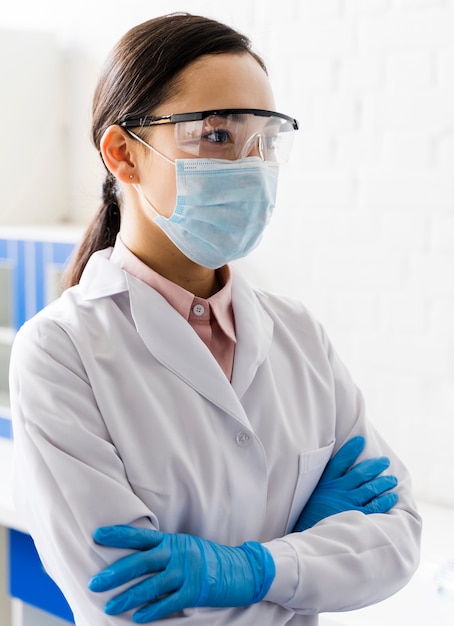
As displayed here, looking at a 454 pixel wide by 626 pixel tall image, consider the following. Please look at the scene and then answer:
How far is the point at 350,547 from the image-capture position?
117 cm

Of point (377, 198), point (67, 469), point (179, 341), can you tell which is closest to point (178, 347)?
point (179, 341)

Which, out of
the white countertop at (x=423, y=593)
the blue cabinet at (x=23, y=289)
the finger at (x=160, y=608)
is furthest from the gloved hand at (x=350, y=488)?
the blue cabinet at (x=23, y=289)

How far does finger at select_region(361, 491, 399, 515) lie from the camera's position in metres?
1.24

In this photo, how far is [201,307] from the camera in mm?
1239

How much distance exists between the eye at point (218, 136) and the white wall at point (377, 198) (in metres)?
1.06

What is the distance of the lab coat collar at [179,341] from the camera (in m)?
1.16

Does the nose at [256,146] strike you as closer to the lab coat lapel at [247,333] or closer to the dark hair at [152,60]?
the dark hair at [152,60]

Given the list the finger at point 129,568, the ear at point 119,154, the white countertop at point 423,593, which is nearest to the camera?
the finger at point 129,568

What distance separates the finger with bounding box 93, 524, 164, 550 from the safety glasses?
1.65 ft

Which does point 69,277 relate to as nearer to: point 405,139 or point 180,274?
point 180,274

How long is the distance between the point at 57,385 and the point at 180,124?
39 cm

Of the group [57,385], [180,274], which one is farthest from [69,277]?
[57,385]

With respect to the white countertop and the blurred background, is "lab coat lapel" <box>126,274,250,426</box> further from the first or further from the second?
the blurred background

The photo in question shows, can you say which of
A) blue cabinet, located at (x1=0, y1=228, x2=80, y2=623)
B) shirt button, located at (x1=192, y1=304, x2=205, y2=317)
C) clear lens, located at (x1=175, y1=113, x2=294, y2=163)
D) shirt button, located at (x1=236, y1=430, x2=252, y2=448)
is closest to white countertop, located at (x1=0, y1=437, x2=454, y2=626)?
blue cabinet, located at (x1=0, y1=228, x2=80, y2=623)
